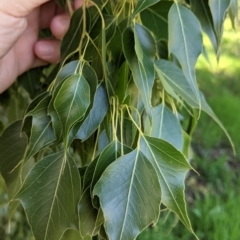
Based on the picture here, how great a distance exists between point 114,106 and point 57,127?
7cm

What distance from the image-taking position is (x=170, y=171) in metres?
0.44

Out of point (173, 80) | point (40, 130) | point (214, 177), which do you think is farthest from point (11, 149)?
point (214, 177)

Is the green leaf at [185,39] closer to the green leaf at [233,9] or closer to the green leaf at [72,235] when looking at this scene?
the green leaf at [233,9]

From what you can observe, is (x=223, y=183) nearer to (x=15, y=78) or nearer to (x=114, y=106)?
(x=15, y=78)

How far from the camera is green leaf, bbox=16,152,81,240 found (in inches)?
17.9

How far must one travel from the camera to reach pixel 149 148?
46cm

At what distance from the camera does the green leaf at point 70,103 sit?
1.38ft

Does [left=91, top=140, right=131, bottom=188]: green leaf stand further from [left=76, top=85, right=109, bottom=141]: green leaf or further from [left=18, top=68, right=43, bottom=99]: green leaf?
[left=18, top=68, right=43, bottom=99]: green leaf

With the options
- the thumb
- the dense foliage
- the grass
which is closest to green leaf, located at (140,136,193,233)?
the dense foliage

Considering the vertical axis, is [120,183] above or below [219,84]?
above

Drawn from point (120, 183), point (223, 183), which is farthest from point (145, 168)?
point (223, 183)

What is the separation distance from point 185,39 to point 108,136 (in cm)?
13

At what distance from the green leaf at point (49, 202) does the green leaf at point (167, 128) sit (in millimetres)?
130

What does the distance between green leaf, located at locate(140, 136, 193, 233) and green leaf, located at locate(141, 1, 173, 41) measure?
20 cm
